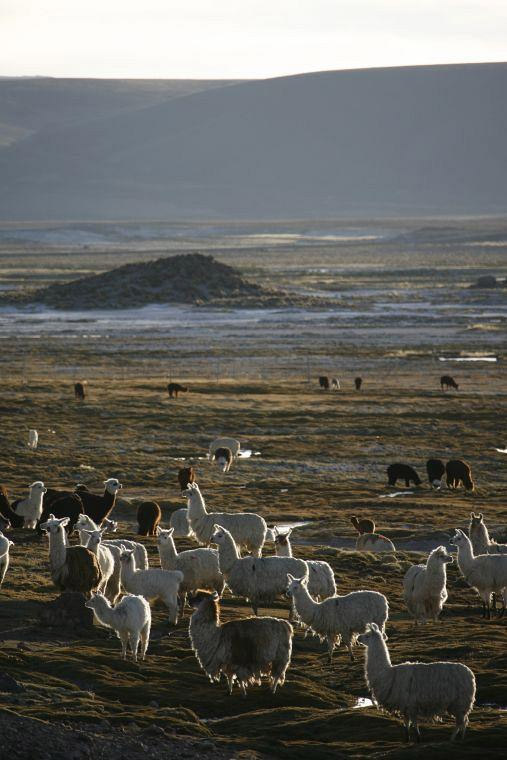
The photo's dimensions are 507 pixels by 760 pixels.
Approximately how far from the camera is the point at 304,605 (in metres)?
12.8

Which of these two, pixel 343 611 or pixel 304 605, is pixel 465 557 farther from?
pixel 304 605

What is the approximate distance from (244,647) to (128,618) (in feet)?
4.28

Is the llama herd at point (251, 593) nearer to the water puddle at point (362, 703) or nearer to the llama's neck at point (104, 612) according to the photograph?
the llama's neck at point (104, 612)

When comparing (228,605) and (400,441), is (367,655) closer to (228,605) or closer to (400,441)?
(228,605)

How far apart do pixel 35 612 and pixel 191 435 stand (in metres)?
16.3

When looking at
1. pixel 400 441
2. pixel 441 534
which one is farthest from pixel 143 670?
pixel 400 441

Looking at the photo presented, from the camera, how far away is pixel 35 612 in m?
13.7

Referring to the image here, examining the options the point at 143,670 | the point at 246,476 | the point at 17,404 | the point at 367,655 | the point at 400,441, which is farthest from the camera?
the point at 17,404

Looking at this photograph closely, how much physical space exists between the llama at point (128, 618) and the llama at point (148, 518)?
6.14 metres

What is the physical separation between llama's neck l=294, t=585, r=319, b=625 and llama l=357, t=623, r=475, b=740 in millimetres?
2037

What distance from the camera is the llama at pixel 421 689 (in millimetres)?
10328

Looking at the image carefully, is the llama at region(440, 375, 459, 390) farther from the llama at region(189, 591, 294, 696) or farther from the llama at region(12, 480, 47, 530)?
the llama at region(189, 591, 294, 696)

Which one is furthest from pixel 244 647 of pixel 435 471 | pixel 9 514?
pixel 435 471

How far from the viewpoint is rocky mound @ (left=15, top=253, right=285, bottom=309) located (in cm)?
7062
